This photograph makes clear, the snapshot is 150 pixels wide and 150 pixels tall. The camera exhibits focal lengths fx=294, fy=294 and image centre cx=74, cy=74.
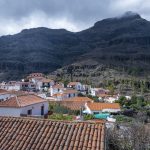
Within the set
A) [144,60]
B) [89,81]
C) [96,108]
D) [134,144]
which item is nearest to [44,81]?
[89,81]

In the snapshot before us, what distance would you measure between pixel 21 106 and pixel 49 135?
21534mm

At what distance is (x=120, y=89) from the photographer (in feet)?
302

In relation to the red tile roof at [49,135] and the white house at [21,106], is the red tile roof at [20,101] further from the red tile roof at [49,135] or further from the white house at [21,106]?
the red tile roof at [49,135]

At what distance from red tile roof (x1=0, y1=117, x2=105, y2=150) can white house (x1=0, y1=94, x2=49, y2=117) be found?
66.3 feet

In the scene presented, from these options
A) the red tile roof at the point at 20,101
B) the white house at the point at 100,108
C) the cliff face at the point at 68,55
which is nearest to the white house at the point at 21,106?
the red tile roof at the point at 20,101

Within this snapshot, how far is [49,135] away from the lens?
8.31 m

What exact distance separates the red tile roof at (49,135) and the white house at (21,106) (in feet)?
66.3

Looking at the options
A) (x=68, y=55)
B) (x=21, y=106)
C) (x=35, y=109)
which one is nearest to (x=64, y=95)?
(x=35, y=109)

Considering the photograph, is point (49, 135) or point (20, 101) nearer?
point (49, 135)

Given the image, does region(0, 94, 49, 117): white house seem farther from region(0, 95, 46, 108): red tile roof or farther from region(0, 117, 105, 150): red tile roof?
region(0, 117, 105, 150): red tile roof

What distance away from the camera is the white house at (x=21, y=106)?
29.2 m

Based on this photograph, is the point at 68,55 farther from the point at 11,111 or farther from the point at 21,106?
the point at 21,106

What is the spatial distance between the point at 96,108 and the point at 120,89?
40356 mm

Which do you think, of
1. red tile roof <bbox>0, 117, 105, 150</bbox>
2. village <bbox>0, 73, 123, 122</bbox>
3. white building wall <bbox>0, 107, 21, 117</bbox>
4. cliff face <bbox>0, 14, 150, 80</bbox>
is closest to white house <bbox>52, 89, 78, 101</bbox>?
village <bbox>0, 73, 123, 122</bbox>
